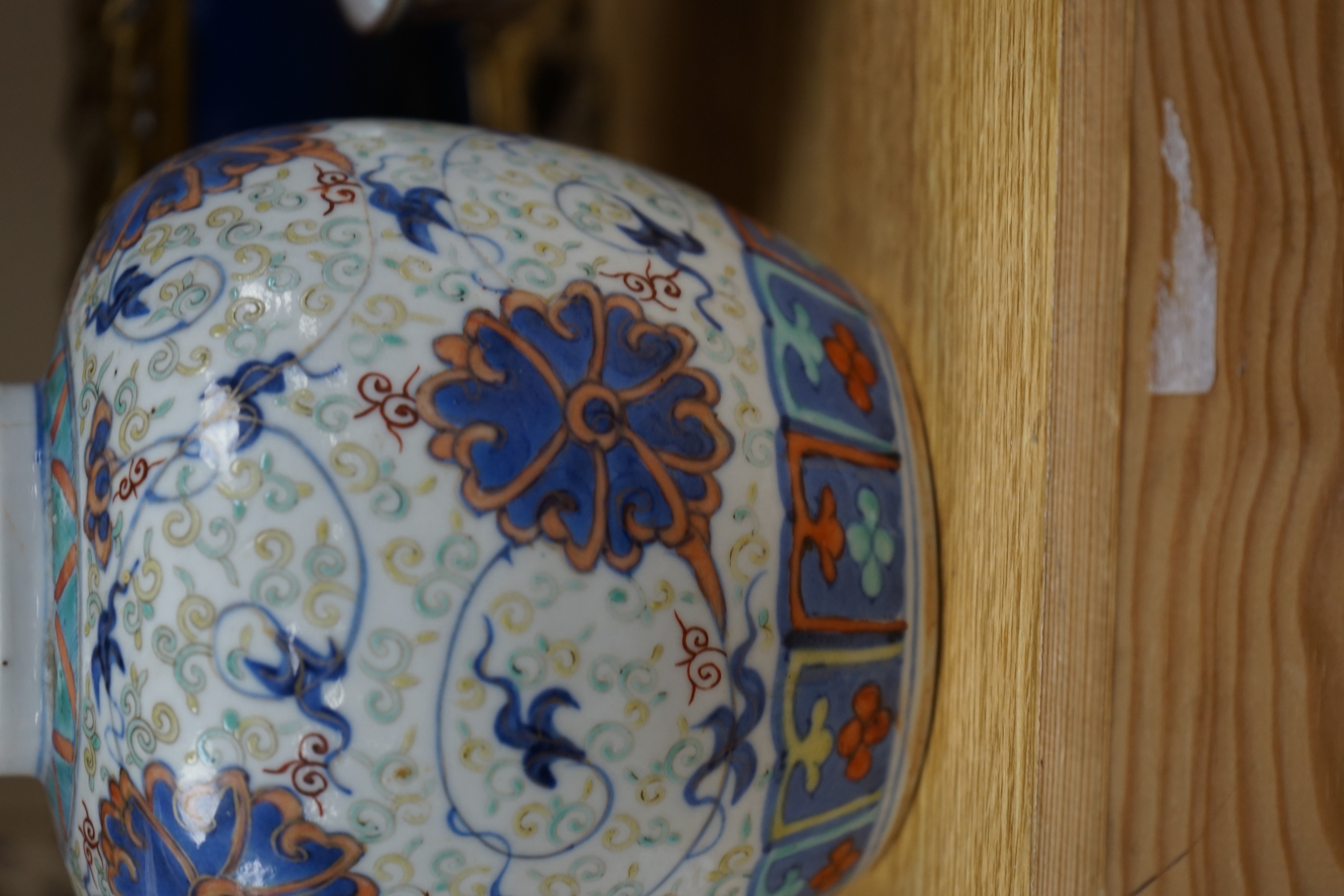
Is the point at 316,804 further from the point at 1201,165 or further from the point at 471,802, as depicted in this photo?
the point at 1201,165

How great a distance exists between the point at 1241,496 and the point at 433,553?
0.78 ft

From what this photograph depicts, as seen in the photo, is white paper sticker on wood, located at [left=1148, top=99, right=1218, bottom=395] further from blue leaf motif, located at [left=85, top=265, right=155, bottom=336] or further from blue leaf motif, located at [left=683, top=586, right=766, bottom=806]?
blue leaf motif, located at [left=85, top=265, right=155, bottom=336]

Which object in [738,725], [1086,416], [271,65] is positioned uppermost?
[271,65]

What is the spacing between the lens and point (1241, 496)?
1.09ft

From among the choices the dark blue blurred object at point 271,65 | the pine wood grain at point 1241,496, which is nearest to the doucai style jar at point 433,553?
the pine wood grain at point 1241,496

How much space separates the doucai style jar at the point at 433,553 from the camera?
0.35m

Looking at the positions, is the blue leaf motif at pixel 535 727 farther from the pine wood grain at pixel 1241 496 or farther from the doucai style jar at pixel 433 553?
the pine wood grain at pixel 1241 496

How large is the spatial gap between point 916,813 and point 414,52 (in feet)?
1.92

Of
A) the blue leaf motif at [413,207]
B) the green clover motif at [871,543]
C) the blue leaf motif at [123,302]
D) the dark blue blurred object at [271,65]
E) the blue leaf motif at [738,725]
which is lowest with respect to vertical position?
the blue leaf motif at [738,725]

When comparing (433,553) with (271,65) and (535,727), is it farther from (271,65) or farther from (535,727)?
(271,65)

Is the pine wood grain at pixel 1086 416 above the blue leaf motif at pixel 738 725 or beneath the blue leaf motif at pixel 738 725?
above

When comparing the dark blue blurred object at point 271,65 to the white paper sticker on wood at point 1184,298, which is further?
the dark blue blurred object at point 271,65

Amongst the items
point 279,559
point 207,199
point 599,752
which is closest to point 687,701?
point 599,752

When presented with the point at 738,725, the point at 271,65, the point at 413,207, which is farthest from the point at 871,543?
the point at 271,65
